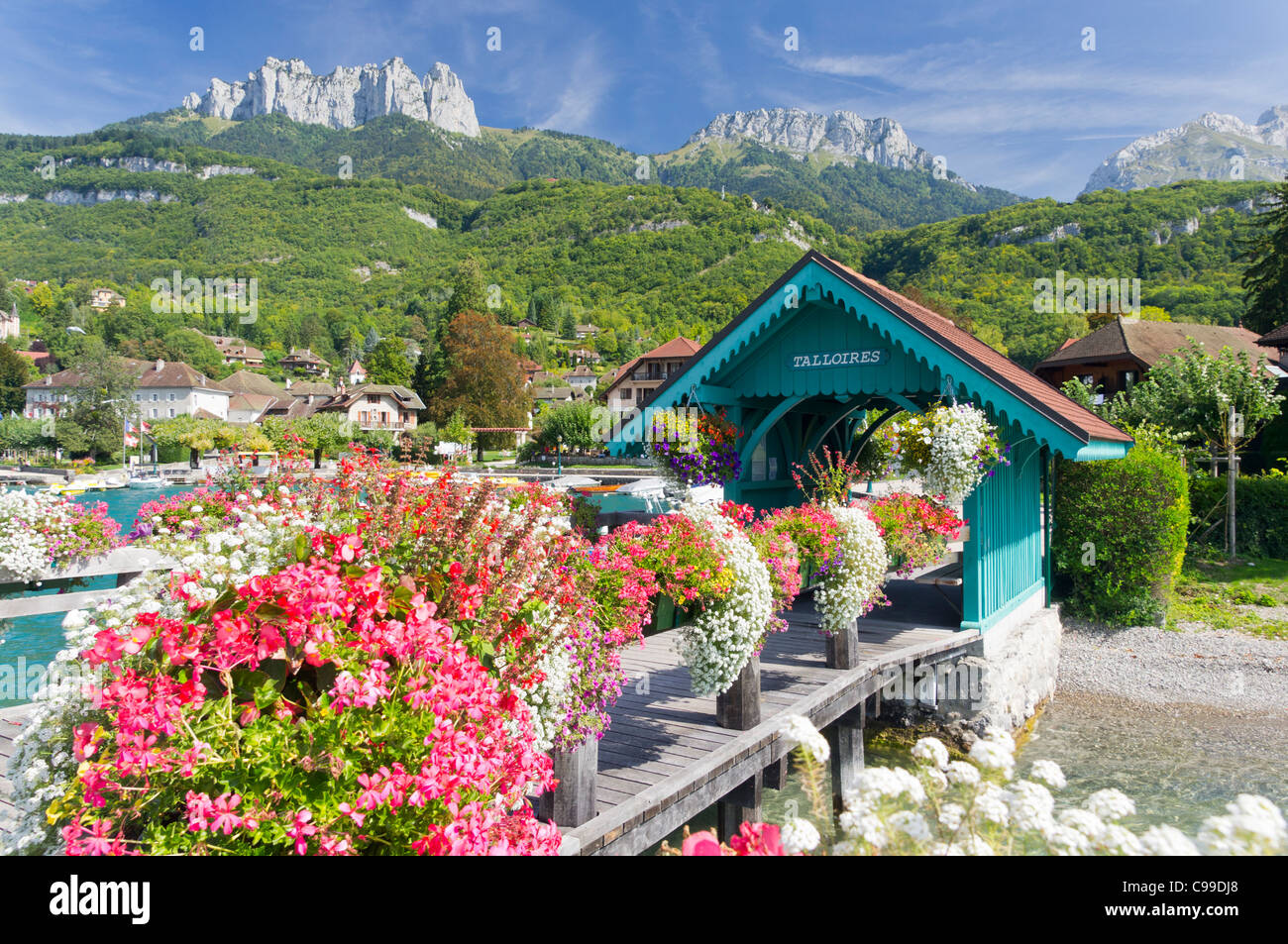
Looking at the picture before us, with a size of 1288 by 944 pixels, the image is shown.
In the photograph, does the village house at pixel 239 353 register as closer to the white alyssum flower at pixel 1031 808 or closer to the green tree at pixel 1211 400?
the green tree at pixel 1211 400

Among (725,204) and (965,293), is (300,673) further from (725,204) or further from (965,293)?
(725,204)

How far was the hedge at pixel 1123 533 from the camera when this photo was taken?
42.4 feet

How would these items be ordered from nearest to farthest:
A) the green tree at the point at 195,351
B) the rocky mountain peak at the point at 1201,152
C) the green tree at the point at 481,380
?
1. the green tree at the point at 481,380
2. the green tree at the point at 195,351
3. the rocky mountain peak at the point at 1201,152

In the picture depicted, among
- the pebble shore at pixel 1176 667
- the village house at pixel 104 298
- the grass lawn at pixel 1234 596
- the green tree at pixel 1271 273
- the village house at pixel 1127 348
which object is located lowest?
the pebble shore at pixel 1176 667

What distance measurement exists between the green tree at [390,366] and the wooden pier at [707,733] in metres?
91.8

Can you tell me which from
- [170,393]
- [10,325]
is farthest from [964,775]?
[10,325]

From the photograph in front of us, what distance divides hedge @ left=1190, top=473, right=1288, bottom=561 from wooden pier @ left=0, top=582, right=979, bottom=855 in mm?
11530

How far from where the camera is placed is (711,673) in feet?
18.2

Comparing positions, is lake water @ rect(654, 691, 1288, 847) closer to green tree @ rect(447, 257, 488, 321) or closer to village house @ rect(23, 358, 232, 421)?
green tree @ rect(447, 257, 488, 321)

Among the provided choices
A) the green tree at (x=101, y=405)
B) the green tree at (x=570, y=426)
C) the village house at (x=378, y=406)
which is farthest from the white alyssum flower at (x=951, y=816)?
the village house at (x=378, y=406)

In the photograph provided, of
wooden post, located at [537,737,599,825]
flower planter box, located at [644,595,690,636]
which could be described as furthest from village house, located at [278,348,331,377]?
wooden post, located at [537,737,599,825]

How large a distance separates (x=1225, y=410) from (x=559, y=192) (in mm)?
154750

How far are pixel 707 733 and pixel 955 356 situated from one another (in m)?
5.12
